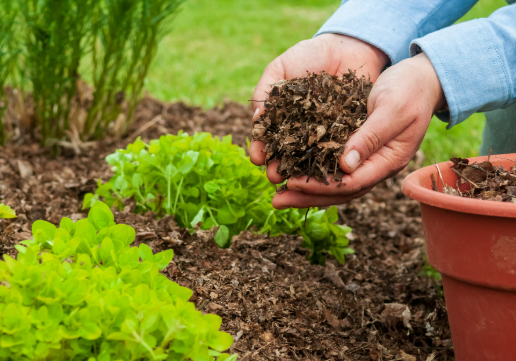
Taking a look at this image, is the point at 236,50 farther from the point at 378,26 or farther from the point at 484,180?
the point at 484,180

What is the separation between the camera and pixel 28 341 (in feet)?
2.97

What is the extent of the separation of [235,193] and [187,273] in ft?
1.20

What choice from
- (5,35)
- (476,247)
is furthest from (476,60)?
(5,35)

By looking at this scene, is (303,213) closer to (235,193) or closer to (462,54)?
(235,193)

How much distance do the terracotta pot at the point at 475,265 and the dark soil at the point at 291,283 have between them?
0.26 metres

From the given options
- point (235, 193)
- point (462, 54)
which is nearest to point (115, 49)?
point (235, 193)

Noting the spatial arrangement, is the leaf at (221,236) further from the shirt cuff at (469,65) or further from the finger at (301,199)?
the shirt cuff at (469,65)

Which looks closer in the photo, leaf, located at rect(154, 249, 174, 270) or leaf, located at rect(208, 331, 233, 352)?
leaf, located at rect(208, 331, 233, 352)

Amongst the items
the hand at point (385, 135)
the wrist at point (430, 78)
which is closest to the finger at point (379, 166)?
the hand at point (385, 135)

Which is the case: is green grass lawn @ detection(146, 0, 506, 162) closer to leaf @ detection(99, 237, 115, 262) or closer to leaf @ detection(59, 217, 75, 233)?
leaf @ detection(59, 217, 75, 233)

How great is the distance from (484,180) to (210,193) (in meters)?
0.95

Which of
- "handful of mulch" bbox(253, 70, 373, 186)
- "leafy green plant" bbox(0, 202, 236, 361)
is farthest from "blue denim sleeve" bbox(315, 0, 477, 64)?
"leafy green plant" bbox(0, 202, 236, 361)

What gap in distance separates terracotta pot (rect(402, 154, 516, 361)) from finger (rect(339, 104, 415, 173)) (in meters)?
0.17

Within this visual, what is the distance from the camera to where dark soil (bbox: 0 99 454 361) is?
142 centimetres
